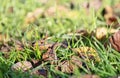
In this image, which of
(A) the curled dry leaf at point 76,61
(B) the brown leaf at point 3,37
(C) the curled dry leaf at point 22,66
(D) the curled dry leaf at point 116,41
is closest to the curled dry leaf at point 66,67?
(A) the curled dry leaf at point 76,61

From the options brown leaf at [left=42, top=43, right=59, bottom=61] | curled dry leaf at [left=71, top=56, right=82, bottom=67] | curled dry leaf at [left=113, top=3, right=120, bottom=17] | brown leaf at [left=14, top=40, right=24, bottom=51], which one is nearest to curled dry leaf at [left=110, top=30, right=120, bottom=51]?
curled dry leaf at [left=71, top=56, right=82, bottom=67]

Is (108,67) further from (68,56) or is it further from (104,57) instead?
(68,56)

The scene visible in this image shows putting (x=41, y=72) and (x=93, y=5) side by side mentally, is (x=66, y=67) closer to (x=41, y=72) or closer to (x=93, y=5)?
(x=41, y=72)

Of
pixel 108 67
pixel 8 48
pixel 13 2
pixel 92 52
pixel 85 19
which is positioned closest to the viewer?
pixel 108 67

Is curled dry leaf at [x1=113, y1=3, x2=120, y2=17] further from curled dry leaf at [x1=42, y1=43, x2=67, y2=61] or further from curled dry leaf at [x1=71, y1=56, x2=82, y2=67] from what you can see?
curled dry leaf at [x1=71, y1=56, x2=82, y2=67]

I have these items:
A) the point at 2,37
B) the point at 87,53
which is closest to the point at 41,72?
the point at 87,53

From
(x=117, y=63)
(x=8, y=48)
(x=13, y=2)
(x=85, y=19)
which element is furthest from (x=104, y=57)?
(x=13, y=2)
